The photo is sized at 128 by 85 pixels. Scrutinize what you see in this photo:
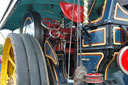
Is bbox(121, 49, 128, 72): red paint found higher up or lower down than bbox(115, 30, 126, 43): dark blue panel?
lower down

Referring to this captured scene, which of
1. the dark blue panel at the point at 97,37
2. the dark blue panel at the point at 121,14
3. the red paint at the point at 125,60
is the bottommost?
the red paint at the point at 125,60

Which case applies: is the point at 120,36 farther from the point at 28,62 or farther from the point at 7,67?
the point at 7,67

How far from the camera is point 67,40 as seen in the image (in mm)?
2326

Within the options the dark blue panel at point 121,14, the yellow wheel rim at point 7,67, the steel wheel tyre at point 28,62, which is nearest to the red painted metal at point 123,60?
the dark blue panel at point 121,14

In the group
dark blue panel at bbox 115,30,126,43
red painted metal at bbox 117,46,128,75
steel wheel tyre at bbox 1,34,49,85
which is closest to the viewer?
red painted metal at bbox 117,46,128,75

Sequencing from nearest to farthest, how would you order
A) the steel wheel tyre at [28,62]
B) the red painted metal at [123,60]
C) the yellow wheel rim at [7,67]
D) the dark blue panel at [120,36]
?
the red painted metal at [123,60] < the dark blue panel at [120,36] < the steel wheel tyre at [28,62] < the yellow wheel rim at [7,67]

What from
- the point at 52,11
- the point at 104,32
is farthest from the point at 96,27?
the point at 52,11

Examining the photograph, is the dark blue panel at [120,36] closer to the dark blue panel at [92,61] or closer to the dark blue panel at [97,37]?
the dark blue panel at [97,37]

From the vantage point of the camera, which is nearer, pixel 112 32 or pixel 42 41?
pixel 112 32

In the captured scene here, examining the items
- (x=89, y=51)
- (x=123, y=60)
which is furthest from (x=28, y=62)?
(x=123, y=60)

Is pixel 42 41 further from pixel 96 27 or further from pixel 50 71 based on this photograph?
pixel 96 27

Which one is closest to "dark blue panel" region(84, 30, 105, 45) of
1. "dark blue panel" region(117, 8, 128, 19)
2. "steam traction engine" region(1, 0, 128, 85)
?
"steam traction engine" region(1, 0, 128, 85)

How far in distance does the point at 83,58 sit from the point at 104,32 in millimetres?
436

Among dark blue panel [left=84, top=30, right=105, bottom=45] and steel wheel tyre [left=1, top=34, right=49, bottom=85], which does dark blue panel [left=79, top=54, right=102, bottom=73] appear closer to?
dark blue panel [left=84, top=30, right=105, bottom=45]
